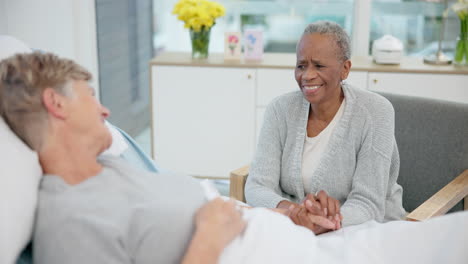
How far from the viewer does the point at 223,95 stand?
3580mm

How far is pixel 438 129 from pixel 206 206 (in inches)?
47.8

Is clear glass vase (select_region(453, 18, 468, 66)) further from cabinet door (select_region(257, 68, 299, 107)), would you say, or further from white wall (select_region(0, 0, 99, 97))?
white wall (select_region(0, 0, 99, 97))

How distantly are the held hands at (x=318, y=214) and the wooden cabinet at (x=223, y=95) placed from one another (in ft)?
5.60

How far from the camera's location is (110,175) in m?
1.47

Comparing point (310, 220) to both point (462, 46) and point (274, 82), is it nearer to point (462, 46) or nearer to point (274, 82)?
point (274, 82)

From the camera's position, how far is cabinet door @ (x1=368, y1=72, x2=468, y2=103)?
3395 millimetres

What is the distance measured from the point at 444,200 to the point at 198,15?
1.95 metres

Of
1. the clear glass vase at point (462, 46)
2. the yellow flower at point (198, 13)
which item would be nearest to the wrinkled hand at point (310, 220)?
the yellow flower at point (198, 13)

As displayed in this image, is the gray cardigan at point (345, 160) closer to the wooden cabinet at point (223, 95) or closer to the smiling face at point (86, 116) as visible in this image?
the smiling face at point (86, 116)

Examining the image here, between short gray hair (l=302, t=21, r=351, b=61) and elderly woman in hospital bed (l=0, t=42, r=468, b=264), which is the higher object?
short gray hair (l=302, t=21, r=351, b=61)

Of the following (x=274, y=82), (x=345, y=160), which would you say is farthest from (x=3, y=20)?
(x=345, y=160)

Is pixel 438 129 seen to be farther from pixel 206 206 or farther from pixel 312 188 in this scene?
pixel 206 206

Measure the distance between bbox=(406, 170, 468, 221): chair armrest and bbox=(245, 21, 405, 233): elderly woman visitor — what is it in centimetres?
15

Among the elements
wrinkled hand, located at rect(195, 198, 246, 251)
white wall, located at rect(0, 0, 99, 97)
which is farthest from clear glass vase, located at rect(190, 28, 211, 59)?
wrinkled hand, located at rect(195, 198, 246, 251)
